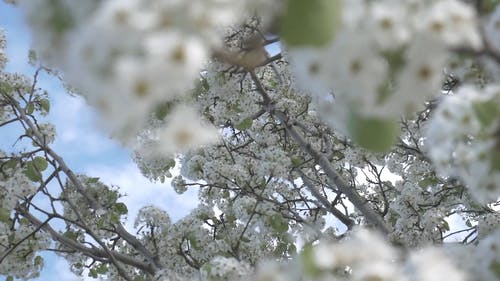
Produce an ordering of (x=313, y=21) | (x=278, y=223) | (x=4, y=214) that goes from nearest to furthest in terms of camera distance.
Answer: (x=313, y=21) → (x=4, y=214) → (x=278, y=223)

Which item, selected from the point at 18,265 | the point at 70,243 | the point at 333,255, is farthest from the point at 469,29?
the point at 18,265

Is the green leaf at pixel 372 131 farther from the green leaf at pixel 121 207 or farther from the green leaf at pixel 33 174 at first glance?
the green leaf at pixel 121 207

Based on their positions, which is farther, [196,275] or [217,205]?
[217,205]

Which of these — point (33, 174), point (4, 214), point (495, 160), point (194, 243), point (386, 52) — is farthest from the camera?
point (194, 243)

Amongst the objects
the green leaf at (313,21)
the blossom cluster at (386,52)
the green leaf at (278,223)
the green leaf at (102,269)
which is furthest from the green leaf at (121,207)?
the green leaf at (313,21)

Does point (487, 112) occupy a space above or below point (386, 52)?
above

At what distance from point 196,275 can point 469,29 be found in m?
5.30

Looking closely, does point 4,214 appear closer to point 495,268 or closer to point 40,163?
point 40,163

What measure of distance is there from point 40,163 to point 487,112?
19.2 ft

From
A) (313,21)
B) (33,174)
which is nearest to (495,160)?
(313,21)

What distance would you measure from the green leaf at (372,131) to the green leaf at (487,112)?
48 cm

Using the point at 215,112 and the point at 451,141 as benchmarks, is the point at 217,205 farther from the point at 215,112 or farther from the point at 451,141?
→ the point at 451,141

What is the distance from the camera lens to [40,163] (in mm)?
6867

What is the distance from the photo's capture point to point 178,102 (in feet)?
21.1
